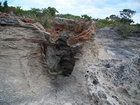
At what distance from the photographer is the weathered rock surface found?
4.07m

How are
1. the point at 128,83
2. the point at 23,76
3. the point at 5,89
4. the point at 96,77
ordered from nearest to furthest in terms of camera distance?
the point at 5,89 → the point at 23,76 → the point at 96,77 → the point at 128,83

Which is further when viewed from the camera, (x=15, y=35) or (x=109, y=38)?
(x=109, y=38)

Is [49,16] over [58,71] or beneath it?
over

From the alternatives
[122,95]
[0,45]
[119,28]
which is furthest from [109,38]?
[0,45]

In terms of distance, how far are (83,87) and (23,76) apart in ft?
4.39

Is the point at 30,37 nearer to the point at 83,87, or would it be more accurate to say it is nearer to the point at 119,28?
the point at 83,87

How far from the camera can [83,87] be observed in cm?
435

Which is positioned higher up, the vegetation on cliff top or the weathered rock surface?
the vegetation on cliff top

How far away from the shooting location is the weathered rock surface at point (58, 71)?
407cm

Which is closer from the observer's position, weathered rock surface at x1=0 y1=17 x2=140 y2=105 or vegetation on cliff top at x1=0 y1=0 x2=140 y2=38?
weathered rock surface at x1=0 y1=17 x2=140 y2=105

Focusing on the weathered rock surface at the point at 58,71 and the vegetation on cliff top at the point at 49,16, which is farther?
the vegetation on cliff top at the point at 49,16

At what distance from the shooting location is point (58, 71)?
204 inches

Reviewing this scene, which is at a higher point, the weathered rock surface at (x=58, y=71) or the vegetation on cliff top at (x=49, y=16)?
the vegetation on cliff top at (x=49, y=16)

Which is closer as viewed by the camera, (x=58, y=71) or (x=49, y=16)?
(x=58, y=71)
